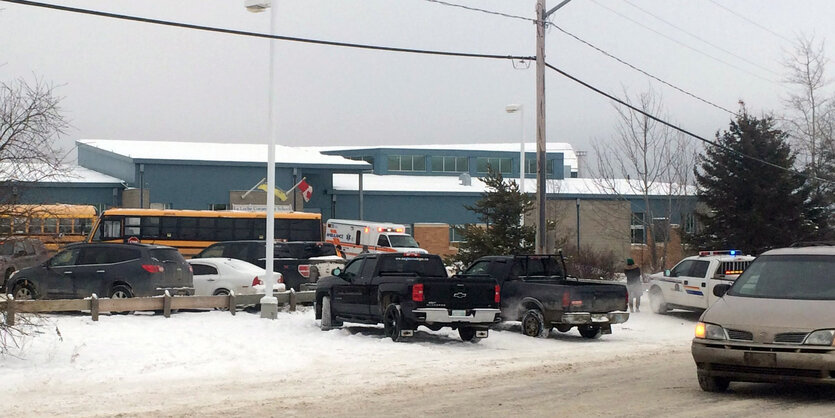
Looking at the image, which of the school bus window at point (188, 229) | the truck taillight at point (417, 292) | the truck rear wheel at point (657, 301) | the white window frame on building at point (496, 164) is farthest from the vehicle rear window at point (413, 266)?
the white window frame on building at point (496, 164)

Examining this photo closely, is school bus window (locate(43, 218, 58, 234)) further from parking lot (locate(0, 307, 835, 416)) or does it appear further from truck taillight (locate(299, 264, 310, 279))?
parking lot (locate(0, 307, 835, 416))

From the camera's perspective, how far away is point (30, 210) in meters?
16.2

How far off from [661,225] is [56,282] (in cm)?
3781

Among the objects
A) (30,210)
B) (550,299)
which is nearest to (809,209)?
(550,299)

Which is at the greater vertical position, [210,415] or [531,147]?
[531,147]

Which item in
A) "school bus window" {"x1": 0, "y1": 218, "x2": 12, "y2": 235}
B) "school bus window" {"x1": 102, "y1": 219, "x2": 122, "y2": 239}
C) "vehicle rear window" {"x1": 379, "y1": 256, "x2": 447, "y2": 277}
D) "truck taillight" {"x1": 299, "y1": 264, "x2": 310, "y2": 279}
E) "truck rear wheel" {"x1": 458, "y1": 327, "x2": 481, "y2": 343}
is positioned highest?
"school bus window" {"x1": 102, "y1": 219, "x2": 122, "y2": 239}

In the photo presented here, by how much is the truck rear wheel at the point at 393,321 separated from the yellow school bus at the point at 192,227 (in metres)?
28.1

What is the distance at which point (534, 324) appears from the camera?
22.0 meters

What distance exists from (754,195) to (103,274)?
27775 millimetres

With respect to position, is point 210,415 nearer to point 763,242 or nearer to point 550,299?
point 550,299

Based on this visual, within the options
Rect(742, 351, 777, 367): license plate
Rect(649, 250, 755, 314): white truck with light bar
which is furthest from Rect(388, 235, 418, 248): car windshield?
Rect(742, 351, 777, 367): license plate

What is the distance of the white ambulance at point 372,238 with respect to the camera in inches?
1864

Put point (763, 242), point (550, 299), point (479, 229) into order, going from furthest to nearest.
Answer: point (763, 242) < point (479, 229) < point (550, 299)

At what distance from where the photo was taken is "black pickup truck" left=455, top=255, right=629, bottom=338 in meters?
21.4
